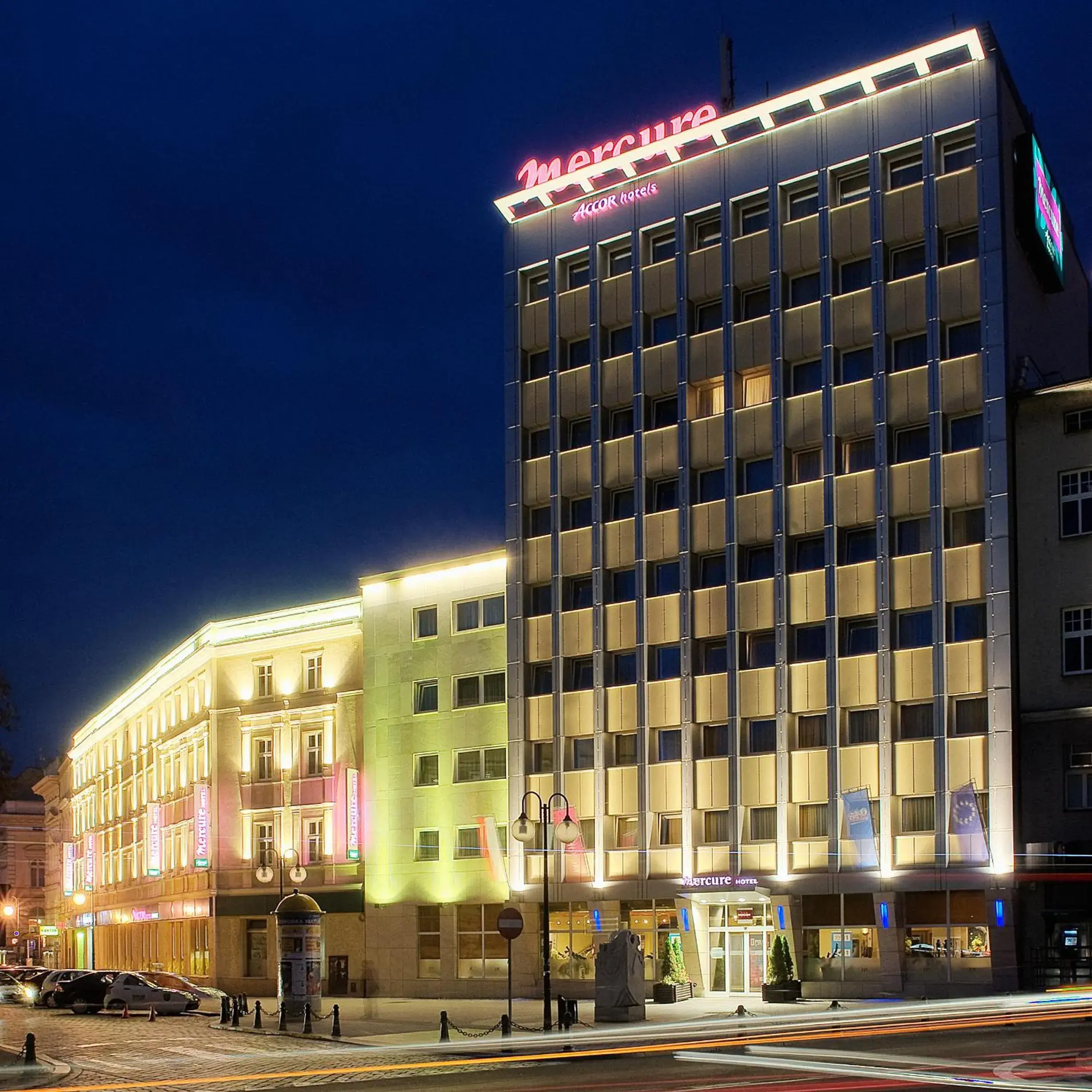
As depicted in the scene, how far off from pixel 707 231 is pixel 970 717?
20.6 m

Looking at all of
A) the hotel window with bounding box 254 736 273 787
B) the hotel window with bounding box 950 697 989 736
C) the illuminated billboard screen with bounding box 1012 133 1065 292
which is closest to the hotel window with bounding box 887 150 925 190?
the illuminated billboard screen with bounding box 1012 133 1065 292

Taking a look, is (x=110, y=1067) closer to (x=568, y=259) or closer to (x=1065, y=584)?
(x=1065, y=584)

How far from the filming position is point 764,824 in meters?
56.0

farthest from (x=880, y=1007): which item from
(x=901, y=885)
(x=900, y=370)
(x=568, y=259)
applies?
(x=568, y=259)

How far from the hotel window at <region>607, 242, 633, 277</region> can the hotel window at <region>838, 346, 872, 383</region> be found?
9967 millimetres

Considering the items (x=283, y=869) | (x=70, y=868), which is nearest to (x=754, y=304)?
(x=283, y=869)

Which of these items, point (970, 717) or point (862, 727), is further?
point (862, 727)

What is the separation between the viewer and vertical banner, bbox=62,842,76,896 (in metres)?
114

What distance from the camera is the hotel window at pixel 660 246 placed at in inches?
2416

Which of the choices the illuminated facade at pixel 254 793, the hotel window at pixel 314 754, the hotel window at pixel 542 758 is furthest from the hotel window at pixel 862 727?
the hotel window at pixel 314 754

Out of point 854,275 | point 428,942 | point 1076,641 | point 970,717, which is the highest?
point 854,275

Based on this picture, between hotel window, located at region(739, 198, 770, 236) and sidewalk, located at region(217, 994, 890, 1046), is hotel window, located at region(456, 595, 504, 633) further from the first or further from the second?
hotel window, located at region(739, 198, 770, 236)

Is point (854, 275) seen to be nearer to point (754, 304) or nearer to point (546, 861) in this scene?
point (754, 304)

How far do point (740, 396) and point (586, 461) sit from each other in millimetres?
6778
